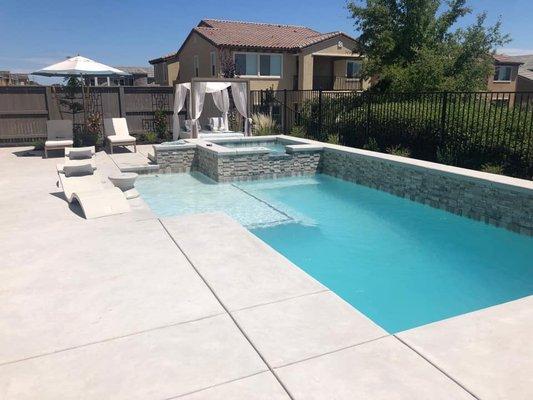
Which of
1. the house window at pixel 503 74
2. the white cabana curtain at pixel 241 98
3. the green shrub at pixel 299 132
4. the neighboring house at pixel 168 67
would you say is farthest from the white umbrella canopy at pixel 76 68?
the house window at pixel 503 74

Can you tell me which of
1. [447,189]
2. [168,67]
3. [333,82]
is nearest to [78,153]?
[447,189]

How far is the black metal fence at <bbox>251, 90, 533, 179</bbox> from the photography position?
8.58 metres

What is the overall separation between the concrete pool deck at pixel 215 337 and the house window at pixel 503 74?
3954 cm

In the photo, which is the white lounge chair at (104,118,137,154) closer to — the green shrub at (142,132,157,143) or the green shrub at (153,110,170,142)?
the green shrub at (142,132,157,143)

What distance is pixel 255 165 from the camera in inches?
423

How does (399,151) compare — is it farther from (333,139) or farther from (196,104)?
(196,104)

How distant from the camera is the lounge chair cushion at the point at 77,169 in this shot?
8.30 meters

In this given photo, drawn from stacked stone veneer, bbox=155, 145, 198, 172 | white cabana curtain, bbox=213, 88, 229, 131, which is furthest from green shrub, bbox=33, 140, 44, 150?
white cabana curtain, bbox=213, 88, 229, 131

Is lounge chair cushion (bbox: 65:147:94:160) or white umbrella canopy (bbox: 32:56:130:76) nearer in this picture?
lounge chair cushion (bbox: 65:147:94:160)

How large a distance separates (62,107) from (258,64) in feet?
40.2

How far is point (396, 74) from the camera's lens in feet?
51.5

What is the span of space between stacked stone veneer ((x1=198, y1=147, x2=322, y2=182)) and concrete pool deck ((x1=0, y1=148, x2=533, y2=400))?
5.69 metres

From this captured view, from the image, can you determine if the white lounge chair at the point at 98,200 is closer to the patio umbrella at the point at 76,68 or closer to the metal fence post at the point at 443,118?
the patio umbrella at the point at 76,68

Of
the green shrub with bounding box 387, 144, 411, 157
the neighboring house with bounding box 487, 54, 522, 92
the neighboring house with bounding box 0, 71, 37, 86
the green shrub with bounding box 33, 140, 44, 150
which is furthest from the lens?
the neighboring house with bounding box 0, 71, 37, 86
